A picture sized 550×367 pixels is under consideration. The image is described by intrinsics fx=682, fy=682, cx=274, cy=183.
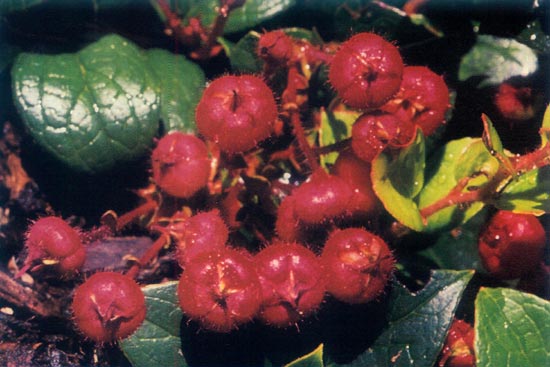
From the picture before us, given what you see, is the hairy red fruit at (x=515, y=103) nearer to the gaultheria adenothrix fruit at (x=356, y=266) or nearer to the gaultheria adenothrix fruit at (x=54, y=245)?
the gaultheria adenothrix fruit at (x=356, y=266)

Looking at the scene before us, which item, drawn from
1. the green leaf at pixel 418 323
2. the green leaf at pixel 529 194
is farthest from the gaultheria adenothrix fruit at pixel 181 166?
the green leaf at pixel 529 194

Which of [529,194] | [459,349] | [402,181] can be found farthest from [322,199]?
[459,349]

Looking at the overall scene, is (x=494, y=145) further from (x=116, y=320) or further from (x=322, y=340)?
(x=116, y=320)

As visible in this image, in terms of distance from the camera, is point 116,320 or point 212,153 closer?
→ point 116,320

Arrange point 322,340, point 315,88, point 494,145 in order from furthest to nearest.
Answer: point 315,88 → point 322,340 → point 494,145

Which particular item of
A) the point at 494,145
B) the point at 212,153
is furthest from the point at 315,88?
the point at 494,145

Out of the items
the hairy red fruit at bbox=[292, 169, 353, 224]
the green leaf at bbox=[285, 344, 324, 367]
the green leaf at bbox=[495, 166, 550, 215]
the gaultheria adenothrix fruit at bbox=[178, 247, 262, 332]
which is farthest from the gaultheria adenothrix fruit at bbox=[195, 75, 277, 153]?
the green leaf at bbox=[495, 166, 550, 215]
